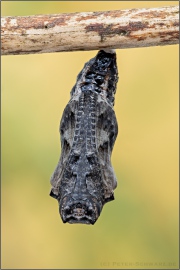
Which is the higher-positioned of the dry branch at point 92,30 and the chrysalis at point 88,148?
the dry branch at point 92,30

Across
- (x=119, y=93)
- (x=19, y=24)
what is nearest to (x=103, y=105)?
(x=19, y=24)

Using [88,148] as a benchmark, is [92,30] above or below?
above

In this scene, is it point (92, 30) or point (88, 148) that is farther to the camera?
point (88, 148)

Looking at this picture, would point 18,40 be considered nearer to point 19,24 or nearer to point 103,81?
point 19,24

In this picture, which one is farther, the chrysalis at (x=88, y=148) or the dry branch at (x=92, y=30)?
the chrysalis at (x=88, y=148)
